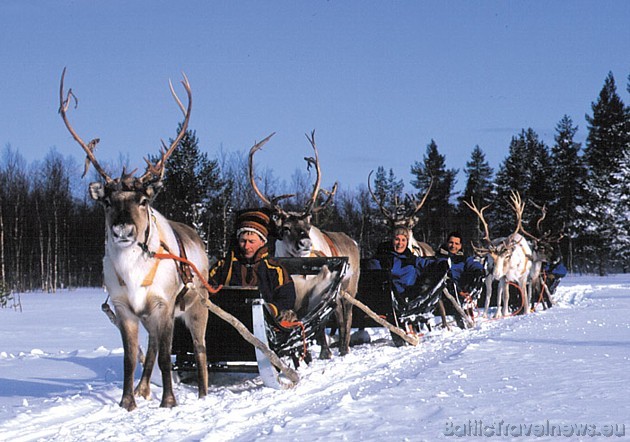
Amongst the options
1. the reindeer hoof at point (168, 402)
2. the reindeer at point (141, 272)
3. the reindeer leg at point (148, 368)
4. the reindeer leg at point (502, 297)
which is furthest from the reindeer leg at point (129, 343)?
the reindeer leg at point (502, 297)

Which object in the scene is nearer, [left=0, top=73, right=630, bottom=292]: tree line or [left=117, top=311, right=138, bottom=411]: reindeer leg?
[left=117, top=311, right=138, bottom=411]: reindeer leg

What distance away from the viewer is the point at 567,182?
164 ft

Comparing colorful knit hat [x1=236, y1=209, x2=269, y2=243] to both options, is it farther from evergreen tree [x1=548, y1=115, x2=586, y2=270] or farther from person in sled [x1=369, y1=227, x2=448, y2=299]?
evergreen tree [x1=548, y1=115, x2=586, y2=270]

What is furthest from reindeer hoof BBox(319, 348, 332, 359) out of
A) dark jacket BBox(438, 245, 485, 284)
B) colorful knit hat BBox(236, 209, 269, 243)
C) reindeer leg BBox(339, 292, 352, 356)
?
dark jacket BBox(438, 245, 485, 284)

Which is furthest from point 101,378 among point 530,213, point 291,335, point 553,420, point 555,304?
point 530,213

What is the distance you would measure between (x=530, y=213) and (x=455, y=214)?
27.8 feet

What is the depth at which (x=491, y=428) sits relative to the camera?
390cm

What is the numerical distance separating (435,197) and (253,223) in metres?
50.2

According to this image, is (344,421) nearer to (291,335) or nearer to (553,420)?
(553,420)

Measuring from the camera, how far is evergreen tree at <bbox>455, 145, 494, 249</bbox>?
56531mm

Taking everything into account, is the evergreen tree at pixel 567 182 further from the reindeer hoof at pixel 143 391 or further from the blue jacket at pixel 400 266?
the reindeer hoof at pixel 143 391

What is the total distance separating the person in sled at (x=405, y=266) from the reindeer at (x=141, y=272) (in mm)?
4504

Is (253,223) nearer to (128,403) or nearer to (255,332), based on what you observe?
(255,332)

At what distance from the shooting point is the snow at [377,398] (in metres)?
4.09
